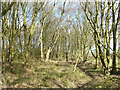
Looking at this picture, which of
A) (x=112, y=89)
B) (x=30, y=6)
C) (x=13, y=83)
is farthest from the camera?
(x=30, y=6)

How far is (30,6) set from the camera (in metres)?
14.7

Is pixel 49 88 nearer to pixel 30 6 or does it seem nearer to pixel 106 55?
pixel 106 55

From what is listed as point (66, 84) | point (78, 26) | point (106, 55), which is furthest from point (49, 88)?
point (78, 26)

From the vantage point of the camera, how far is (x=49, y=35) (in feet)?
77.4

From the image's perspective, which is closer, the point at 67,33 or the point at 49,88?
the point at 49,88

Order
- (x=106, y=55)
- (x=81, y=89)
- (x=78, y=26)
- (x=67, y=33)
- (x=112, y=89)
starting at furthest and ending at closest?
(x=67, y=33), (x=78, y=26), (x=106, y=55), (x=81, y=89), (x=112, y=89)

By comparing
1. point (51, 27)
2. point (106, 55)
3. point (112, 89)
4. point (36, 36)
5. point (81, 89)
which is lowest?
point (81, 89)

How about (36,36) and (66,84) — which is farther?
(36,36)

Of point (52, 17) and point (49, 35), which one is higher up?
point (52, 17)

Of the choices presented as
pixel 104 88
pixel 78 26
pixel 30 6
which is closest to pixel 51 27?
pixel 78 26

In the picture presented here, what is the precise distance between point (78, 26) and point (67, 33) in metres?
3.13

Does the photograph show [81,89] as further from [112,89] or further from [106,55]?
[106,55]

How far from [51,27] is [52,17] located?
2.27 meters

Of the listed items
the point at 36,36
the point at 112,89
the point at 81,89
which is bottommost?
the point at 81,89
